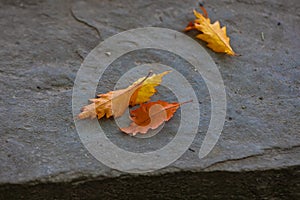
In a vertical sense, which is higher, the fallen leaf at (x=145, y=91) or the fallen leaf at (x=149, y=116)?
the fallen leaf at (x=145, y=91)

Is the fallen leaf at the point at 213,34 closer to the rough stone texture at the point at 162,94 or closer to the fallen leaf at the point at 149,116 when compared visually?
the rough stone texture at the point at 162,94

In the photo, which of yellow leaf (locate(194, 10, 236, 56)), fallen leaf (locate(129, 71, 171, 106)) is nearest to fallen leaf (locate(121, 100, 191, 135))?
fallen leaf (locate(129, 71, 171, 106))

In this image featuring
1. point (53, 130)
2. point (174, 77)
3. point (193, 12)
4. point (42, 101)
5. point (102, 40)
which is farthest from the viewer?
point (193, 12)

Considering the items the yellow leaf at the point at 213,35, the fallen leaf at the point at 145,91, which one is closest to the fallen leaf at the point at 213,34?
the yellow leaf at the point at 213,35

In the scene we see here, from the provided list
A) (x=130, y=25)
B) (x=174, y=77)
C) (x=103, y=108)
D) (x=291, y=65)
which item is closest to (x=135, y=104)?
(x=103, y=108)

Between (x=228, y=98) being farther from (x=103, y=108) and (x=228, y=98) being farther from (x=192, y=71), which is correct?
(x=103, y=108)

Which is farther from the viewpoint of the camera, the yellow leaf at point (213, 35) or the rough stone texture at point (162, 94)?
the yellow leaf at point (213, 35)

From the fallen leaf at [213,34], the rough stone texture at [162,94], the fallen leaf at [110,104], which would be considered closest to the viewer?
the rough stone texture at [162,94]
